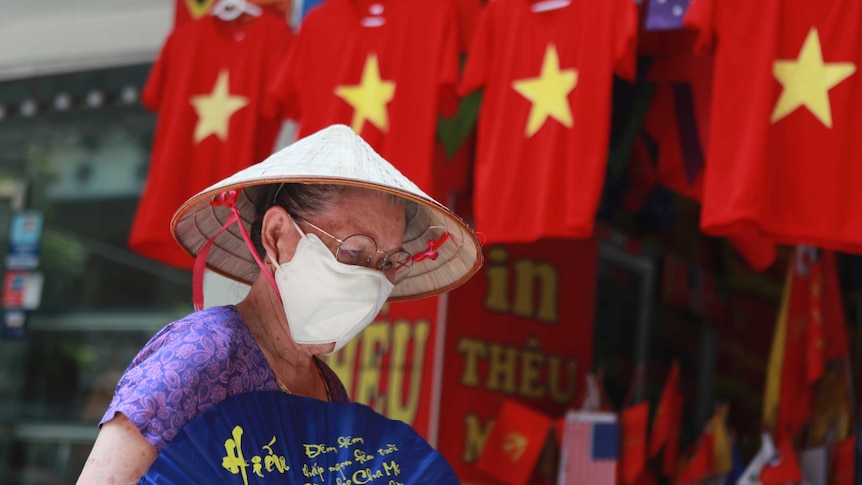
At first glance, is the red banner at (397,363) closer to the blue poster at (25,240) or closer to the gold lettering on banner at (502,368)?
the gold lettering on banner at (502,368)

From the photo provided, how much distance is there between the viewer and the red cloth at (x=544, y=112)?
3.56m

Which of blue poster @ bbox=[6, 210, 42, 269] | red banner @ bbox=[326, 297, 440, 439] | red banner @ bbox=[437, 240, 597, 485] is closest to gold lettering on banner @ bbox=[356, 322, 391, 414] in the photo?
red banner @ bbox=[326, 297, 440, 439]

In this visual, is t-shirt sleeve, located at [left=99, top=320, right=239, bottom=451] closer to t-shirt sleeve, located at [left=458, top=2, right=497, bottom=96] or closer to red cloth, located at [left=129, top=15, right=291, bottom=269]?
t-shirt sleeve, located at [left=458, top=2, right=497, bottom=96]

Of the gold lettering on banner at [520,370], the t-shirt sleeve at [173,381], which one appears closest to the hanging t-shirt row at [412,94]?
the gold lettering on banner at [520,370]

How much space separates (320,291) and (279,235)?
145 mm

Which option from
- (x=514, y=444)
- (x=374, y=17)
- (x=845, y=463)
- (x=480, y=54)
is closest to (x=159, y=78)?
(x=374, y=17)

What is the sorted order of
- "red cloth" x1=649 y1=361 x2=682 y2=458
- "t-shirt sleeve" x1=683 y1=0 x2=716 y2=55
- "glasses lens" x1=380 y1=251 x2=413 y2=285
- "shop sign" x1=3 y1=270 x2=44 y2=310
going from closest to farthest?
"glasses lens" x1=380 y1=251 x2=413 y2=285 → "t-shirt sleeve" x1=683 y1=0 x2=716 y2=55 → "red cloth" x1=649 y1=361 x2=682 y2=458 → "shop sign" x1=3 y1=270 x2=44 y2=310

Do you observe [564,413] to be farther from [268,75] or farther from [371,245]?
[371,245]

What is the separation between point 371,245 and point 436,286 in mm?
517

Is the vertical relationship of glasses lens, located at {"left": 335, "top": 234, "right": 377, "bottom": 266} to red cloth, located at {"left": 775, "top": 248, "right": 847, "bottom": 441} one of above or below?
above

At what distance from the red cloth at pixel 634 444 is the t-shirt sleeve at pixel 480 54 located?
4.88ft

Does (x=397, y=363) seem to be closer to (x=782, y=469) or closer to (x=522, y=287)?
(x=522, y=287)

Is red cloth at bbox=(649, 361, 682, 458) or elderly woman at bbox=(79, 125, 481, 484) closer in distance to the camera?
elderly woman at bbox=(79, 125, 481, 484)

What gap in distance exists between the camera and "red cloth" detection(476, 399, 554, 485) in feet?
14.6
